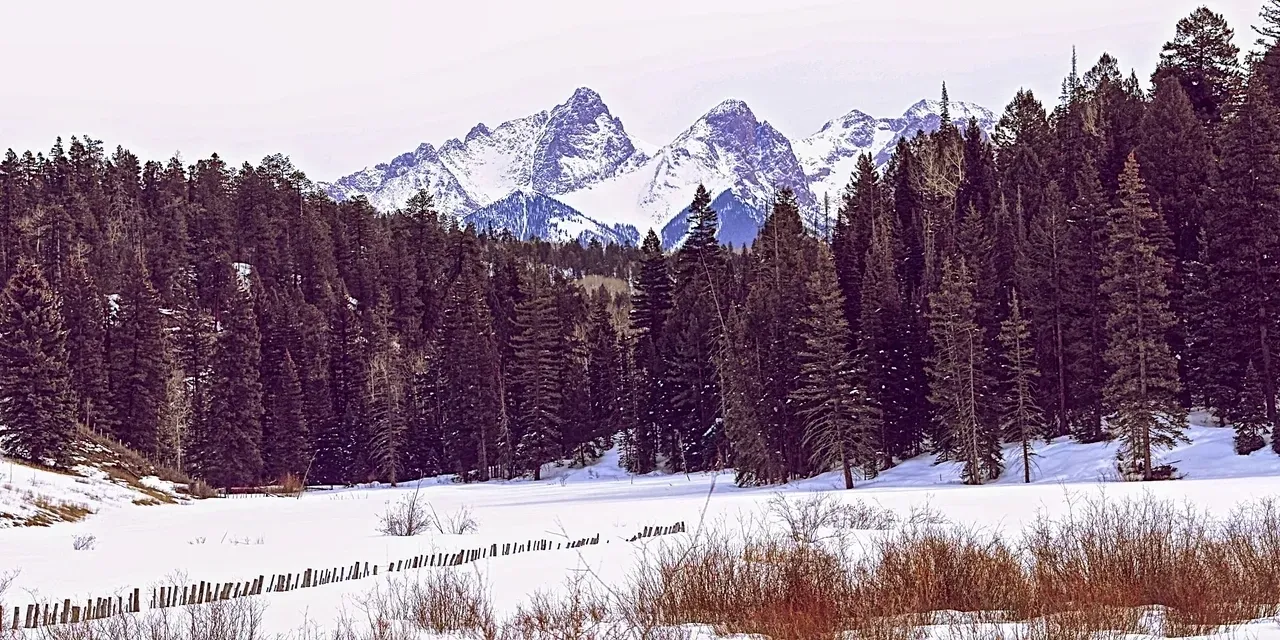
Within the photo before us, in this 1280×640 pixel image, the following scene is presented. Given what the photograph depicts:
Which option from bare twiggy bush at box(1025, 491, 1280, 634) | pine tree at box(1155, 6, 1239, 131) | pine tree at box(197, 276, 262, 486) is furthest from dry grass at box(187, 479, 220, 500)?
pine tree at box(1155, 6, 1239, 131)

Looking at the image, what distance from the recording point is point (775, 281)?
202ft

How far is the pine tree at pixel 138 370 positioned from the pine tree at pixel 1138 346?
59.1 meters

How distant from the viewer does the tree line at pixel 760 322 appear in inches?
1702

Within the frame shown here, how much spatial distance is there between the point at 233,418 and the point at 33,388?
31.6m

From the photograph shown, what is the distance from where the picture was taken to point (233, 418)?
7500cm

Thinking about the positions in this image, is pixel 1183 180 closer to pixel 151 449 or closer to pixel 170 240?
pixel 151 449

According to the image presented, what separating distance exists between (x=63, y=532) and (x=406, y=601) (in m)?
19.5

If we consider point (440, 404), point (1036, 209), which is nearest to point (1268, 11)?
point (1036, 209)

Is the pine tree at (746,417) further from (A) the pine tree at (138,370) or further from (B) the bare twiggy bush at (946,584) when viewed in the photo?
(A) the pine tree at (138,370)

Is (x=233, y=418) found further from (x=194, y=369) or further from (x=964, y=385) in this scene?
(x=964, y=385)

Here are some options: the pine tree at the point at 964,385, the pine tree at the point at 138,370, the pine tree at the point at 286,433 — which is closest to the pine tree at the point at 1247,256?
the pine tree at the point at 964,385

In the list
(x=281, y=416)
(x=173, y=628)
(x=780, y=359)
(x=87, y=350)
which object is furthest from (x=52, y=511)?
(x=281, y=416)

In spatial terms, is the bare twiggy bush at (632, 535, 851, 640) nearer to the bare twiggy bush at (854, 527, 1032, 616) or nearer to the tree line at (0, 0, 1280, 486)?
the bare twiggy bush at (854, 527, 1032, 616)

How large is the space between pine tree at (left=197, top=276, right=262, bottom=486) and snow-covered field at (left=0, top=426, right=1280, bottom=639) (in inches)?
952
